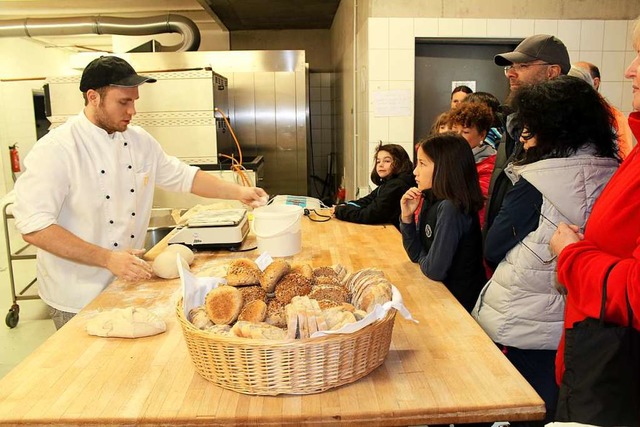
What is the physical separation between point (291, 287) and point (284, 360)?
28 centimetres

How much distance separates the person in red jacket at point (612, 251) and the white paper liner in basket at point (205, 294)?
1.24 ft

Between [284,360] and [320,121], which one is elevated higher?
[320,121]

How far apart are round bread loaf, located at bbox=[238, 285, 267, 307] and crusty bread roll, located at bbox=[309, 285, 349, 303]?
122 mm

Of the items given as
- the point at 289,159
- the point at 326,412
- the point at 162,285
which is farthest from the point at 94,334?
the point at 289,159

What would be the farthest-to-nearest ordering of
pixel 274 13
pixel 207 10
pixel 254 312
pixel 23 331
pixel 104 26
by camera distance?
pixel 274 13
pixel 207 10
pixel 104 26
pixel 23 331
pixel 254 312

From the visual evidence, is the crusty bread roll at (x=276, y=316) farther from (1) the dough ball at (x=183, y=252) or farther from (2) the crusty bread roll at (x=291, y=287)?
(1) the dough ball at (x=183, y=252)

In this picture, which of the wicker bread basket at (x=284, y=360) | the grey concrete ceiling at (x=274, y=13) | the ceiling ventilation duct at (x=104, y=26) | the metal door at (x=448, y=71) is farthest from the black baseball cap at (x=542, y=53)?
the ceiling ventilation duct at (x=104, y=26)

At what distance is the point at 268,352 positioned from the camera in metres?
1.06

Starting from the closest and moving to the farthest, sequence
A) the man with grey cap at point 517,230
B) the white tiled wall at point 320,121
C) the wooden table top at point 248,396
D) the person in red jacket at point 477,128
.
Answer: the wooden table top at point 248,396 → the man with grey cap at point 517,230 → the person in red jacket at point 477,128 → the white tiled wall at point 320,121

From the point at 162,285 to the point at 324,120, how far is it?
621 cm

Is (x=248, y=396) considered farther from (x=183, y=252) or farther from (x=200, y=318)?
(x=183, y=252)

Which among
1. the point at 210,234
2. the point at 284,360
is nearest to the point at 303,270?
the point at 284,360

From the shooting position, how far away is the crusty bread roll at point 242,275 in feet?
4.55

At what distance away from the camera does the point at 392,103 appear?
157 inches
